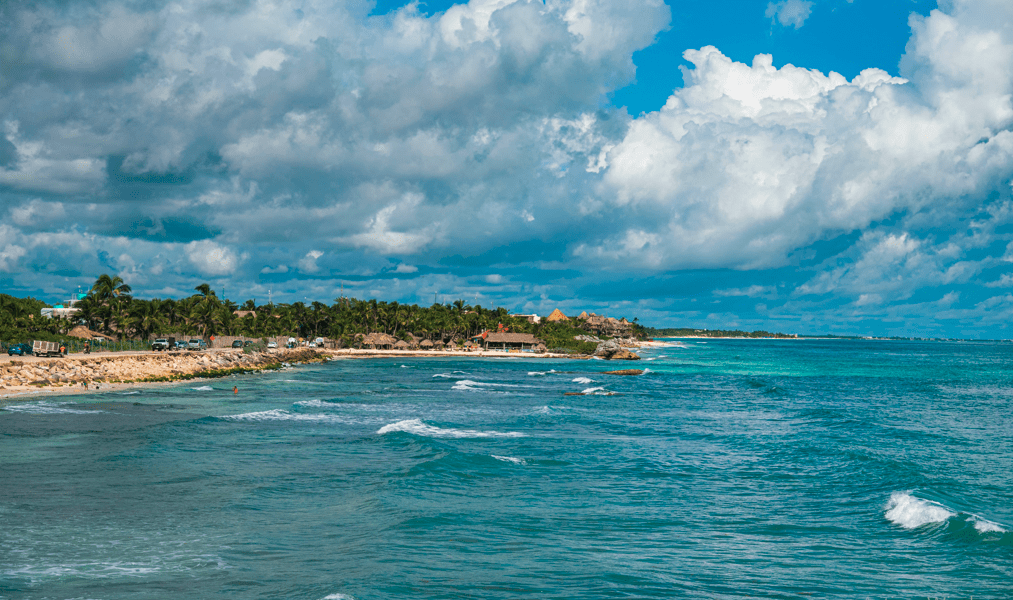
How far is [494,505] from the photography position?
18.4 m

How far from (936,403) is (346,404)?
41.0 metres

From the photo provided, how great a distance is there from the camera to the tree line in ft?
320

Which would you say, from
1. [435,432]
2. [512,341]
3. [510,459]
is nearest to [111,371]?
[435,432]

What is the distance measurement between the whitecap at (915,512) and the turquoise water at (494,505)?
3.1 inches

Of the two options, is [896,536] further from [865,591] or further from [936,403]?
[936,403]

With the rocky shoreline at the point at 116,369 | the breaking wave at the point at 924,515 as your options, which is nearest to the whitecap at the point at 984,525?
the breaking wave at the point at 924,515

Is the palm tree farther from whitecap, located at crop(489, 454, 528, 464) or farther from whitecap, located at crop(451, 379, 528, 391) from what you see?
whitecap, located at crop(489, 454, 528, 464)

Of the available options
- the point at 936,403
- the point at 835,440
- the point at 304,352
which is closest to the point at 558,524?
the point at 835,440

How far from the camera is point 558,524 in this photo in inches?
655

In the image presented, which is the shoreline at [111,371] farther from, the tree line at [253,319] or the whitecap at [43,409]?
the tree line at [253,319]

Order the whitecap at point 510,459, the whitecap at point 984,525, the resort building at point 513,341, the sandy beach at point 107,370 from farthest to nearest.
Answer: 1. the resort building at point 513,341
2. the sandy beach at point 107,370
3. the whitecap at point 510,459
4. the whitecap at point 984,525

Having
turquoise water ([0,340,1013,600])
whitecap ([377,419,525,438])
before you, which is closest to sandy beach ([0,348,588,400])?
turquoise water ([0,340,1013,600])

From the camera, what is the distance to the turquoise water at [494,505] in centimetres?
1291

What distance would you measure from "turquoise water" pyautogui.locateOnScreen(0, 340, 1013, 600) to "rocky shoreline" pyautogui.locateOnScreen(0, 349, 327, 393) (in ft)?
30.9
